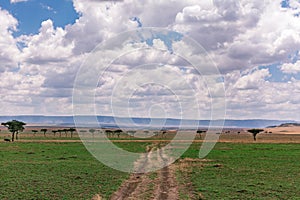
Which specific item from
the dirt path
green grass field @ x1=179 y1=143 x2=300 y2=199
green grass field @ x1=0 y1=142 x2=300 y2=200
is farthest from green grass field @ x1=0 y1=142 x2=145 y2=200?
green grass field @ x1=179 y1=143 x2=300 y2=199

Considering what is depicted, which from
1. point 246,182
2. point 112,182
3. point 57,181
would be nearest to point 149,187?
point 112,182

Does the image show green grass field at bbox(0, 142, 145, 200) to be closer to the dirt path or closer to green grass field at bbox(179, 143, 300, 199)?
the dirt path

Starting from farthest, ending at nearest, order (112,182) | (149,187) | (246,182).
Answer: (246,182), (112,182), (149,187)

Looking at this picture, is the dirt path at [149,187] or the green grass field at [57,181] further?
the green grass field at [57,181]

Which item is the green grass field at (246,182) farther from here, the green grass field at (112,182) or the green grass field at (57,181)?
the green grass field at (57,181)

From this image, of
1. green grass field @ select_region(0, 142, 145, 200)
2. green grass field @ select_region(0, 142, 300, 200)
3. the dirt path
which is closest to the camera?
the dirt path

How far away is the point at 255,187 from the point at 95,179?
11.5 meters

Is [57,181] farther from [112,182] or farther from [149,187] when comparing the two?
[149,187]

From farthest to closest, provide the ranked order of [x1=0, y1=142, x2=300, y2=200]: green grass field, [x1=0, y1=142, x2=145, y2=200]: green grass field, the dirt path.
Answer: [x1=0, y1=142, x2=300, y2=200]: green grass field → [x1=0, y1=142, x2=145, y2=200]: green grass field → the dirt path

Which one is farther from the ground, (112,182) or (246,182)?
(112,182)

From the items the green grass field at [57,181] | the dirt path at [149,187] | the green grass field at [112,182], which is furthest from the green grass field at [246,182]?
Answer: the green grass field at [57,181]

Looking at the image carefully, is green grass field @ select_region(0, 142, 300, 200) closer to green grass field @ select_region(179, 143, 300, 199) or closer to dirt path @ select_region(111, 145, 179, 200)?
green grass field @ select_region(179, 143, 300, 199)

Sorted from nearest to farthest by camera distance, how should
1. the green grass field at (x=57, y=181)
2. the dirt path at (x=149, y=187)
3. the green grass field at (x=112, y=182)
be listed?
the dirt path at (x=149, y=187)
the green grass field at (x=57, y=181)
the green grass field at (x=112, y=182)

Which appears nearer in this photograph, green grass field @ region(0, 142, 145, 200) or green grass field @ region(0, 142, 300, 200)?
green grass field @ region(0, 142, 145, 200)
